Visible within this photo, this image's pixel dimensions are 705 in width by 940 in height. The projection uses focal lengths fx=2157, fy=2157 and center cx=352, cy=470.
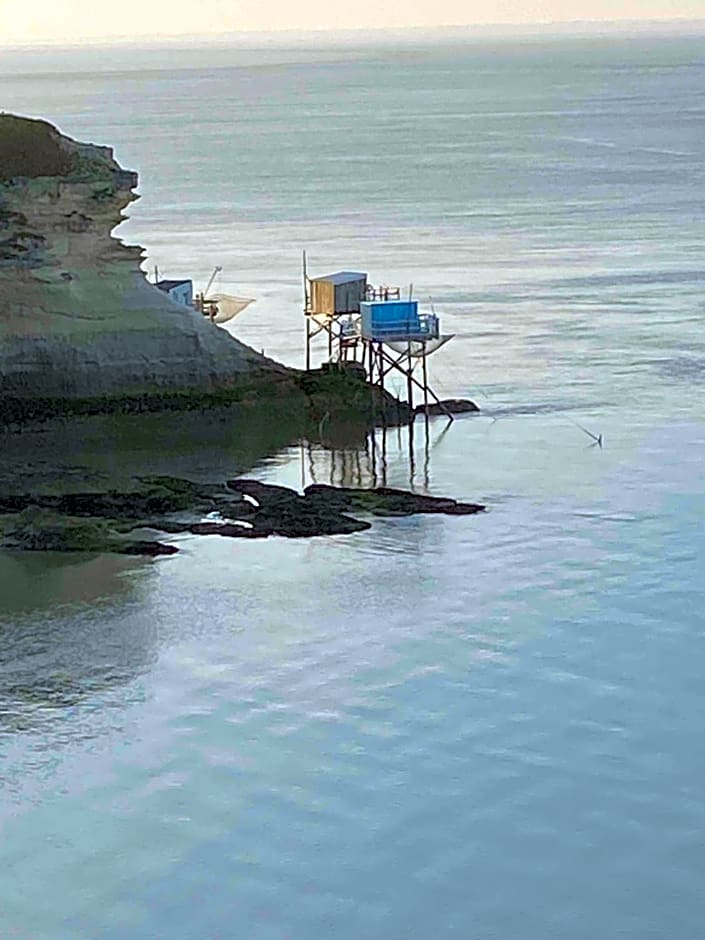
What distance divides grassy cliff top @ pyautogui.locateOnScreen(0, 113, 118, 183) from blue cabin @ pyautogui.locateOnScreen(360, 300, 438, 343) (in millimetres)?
5701

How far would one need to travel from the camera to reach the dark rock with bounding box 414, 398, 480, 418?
42.4 m

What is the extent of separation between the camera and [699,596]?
30.2 meters

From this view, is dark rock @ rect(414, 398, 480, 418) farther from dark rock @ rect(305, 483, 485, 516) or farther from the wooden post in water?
dark rock @ rect(305, 483, 485, 516)

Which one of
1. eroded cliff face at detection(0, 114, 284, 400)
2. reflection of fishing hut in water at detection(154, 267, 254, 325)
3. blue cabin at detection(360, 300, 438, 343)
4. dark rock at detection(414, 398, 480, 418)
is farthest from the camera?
reflection of fishing hut in water at detection(154, 267, 254, 325)

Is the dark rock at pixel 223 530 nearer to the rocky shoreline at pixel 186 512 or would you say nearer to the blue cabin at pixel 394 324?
the rocky shoreline at pixel 186 512

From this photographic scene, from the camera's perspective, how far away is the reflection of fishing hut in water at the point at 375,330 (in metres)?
41.9

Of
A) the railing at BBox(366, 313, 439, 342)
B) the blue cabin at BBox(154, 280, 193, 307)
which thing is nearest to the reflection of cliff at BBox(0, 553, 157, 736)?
the railing at BBox(366, 313, 439, 342)

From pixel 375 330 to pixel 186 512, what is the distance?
28.0ft

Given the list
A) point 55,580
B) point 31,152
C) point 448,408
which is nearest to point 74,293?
point 31,152

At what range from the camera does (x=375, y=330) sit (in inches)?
1646

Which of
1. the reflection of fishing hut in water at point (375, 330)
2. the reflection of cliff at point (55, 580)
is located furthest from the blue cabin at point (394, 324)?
the reflection of cliff at point (55, 580)

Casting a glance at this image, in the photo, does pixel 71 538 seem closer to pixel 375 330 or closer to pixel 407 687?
pixel 407 687

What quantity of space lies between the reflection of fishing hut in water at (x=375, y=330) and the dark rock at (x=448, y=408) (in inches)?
1.6

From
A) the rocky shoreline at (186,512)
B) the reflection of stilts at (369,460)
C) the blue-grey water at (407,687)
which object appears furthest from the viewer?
the reflection of stilts at (369,460)
